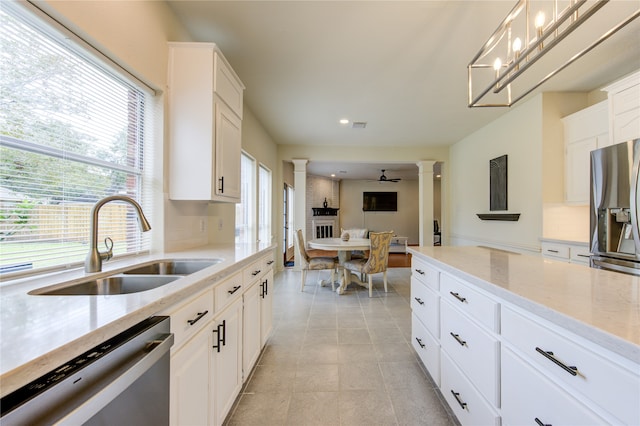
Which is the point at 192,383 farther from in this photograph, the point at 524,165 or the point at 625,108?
the point at 524,165

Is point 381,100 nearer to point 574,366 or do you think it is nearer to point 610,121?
point 610,121

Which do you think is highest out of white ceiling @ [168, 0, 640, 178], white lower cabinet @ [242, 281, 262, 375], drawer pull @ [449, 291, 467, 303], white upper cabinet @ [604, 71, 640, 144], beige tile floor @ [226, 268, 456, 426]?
white ceiling @ [168, 0, 640, 178]

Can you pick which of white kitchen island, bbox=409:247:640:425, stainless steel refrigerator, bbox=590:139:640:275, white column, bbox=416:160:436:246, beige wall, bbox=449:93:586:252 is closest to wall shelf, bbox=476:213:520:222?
beige wall, bbox=449:93:586:252

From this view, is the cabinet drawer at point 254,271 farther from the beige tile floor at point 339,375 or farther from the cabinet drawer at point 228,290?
the beige tile floor at point 339,375

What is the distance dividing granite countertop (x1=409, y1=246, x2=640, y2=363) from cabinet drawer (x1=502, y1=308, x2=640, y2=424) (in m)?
0.05

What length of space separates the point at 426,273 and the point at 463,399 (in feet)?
2.47

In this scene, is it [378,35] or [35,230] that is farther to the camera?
[378,35]

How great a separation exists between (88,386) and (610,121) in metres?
3.97

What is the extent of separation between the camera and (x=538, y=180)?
3.22 m

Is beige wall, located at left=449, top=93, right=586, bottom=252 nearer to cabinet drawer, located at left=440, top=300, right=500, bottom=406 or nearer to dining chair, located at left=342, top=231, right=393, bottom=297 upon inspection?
dining chair, located at left=342, top=231, right=393, bottom=297

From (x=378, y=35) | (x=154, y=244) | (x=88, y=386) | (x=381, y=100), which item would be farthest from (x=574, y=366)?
(x=381, y=100)

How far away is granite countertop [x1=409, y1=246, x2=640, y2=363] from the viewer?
636 mm

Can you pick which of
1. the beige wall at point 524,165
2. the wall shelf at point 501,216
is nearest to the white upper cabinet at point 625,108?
the beige wall at point 524,165

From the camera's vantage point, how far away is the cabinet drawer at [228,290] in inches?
51.0
